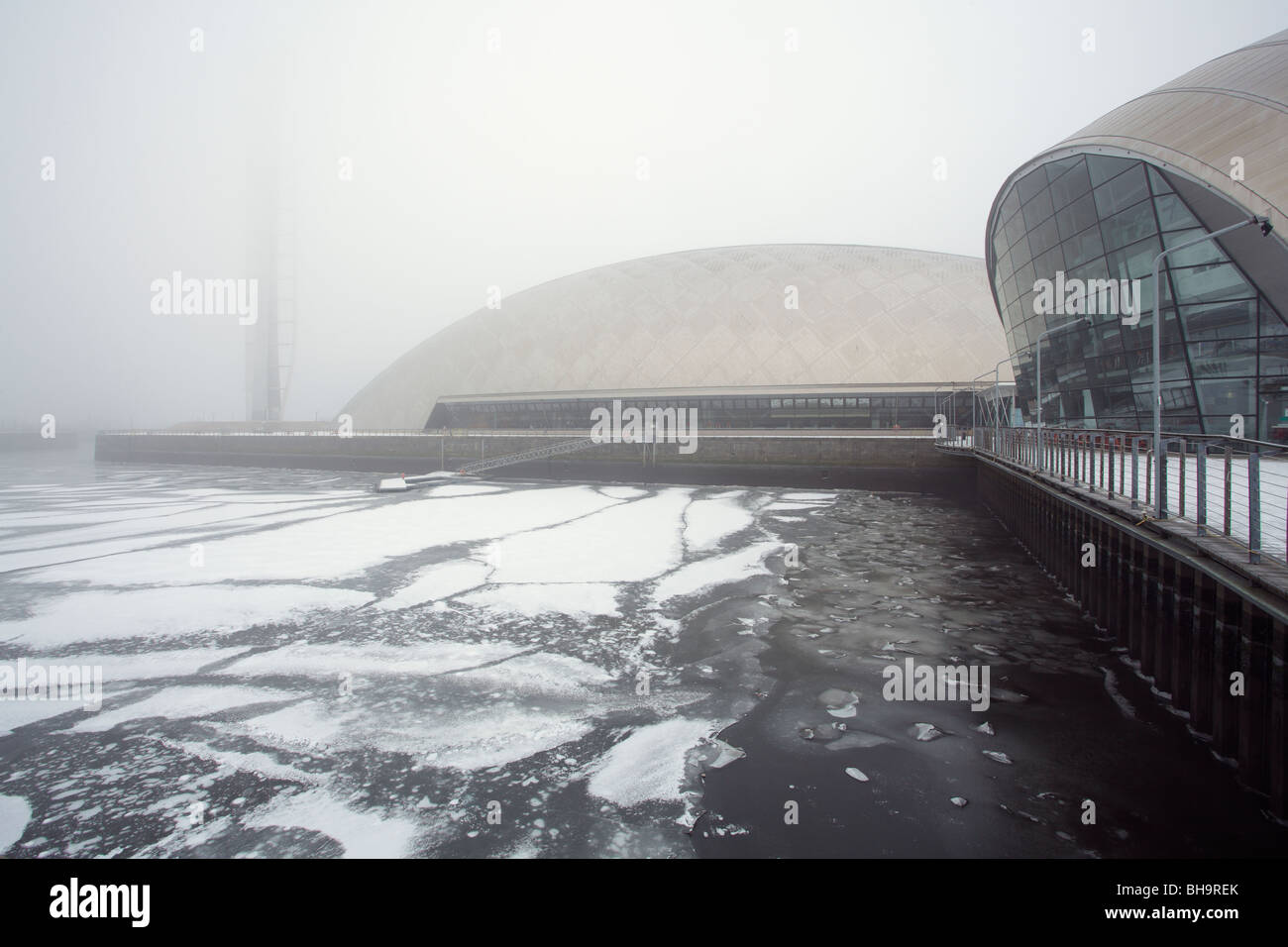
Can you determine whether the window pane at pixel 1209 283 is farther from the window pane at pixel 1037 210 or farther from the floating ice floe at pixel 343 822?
the floating ice floe at pixel 343 822

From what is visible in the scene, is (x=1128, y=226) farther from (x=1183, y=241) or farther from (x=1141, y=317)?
(x=1141, y=317)

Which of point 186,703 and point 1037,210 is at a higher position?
point 1037,210

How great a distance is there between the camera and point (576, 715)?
6.80 metres

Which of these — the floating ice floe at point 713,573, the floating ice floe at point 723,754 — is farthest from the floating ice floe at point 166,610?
the floating ice floe at point 723,754

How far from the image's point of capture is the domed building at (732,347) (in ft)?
136

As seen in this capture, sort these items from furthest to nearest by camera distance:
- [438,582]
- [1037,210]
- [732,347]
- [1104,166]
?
[732,347], [1037,210], [1104,166], [438,582]

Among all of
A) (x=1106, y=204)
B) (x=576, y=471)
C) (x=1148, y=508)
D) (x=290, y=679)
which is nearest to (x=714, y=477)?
(x=576, y=471)

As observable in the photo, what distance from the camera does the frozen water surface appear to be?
4875 millimetres

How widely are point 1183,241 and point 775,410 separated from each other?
25.2 m

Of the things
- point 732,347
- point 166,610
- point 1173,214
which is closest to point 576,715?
point 166,610

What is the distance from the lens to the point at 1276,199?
15836 millimetres

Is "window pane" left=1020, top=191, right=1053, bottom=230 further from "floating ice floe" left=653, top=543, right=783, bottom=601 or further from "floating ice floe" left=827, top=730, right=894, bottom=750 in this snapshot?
"floating ice floe" left=827, top=730, right=894, bottom=750
